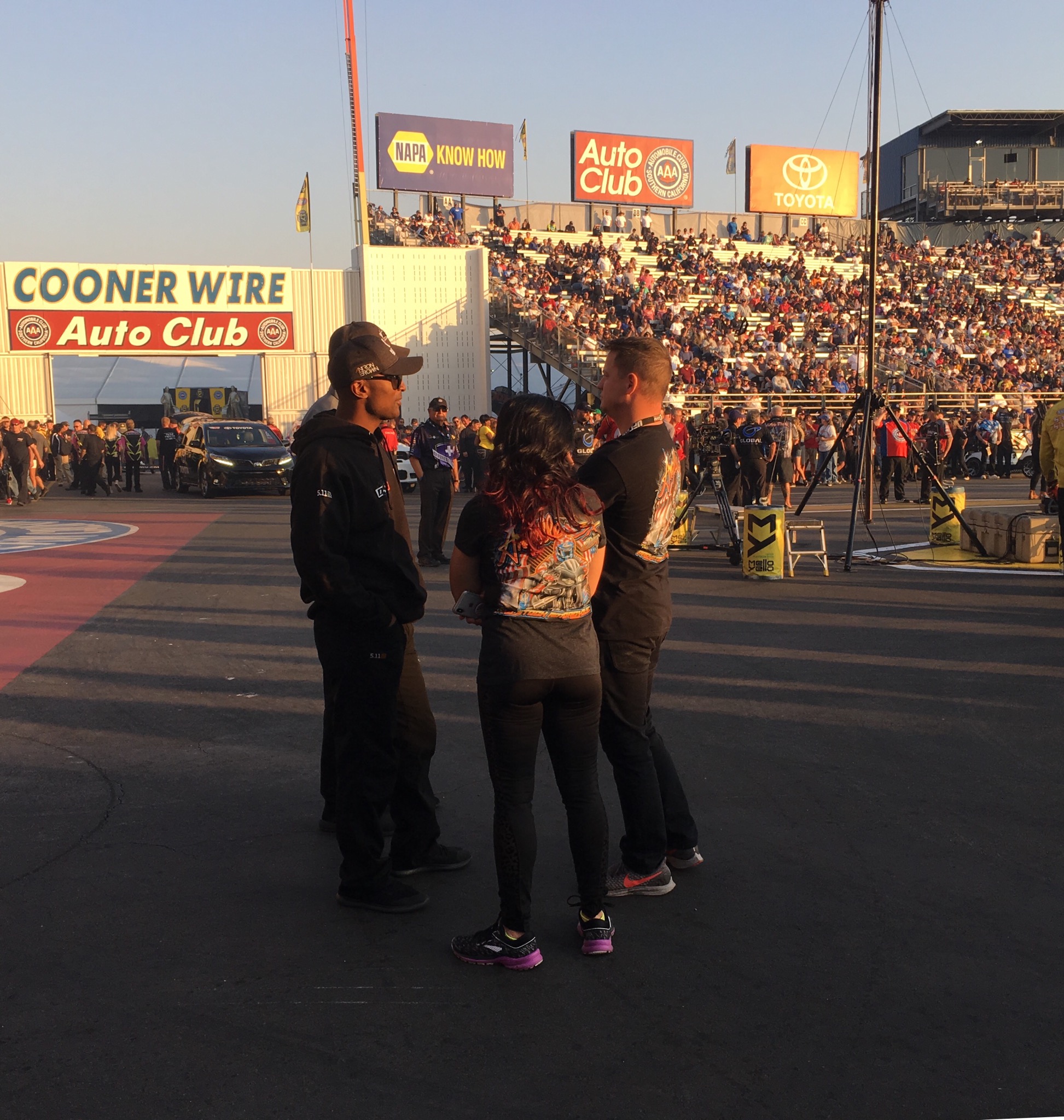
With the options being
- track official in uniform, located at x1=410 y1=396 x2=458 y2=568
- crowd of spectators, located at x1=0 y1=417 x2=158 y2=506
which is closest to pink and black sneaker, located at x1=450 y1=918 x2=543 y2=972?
track official in uniform, located at x1=410 y1=396 x2=458 y2=568

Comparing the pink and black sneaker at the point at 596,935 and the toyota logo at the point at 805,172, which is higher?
the toyota logo at the point at 805,172

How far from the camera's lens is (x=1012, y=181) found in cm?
5631

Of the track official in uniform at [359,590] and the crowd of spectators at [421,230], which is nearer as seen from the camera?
the track official in uniform at [359,590]

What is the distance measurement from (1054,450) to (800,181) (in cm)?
4195

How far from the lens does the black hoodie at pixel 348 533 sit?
12.1 ft

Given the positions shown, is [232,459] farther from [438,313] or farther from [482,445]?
[438,313]

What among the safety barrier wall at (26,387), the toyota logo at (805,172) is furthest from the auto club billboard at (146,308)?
the toyota logo at (805,172)

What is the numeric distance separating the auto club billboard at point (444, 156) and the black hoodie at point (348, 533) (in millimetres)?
41490

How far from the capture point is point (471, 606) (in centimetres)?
341

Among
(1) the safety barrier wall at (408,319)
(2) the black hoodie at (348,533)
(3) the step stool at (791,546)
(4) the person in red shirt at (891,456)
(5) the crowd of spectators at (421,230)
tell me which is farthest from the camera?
(5) the crowd of spectators at (421,230)

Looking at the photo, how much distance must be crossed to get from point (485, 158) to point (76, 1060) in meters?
44.4

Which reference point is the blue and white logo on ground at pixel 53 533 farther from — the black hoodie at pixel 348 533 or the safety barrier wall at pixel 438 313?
the safety barrier wall at pixel 438 313

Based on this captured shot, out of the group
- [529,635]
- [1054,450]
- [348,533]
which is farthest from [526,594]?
[1054,450]

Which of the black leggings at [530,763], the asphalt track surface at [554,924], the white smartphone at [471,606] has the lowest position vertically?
the asphalt track surface at [554,924]
